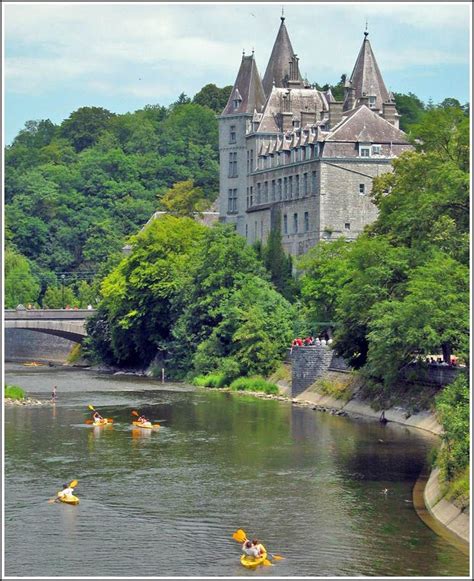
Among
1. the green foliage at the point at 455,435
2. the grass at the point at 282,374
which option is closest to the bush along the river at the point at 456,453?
the green foliage at the point at 455,435

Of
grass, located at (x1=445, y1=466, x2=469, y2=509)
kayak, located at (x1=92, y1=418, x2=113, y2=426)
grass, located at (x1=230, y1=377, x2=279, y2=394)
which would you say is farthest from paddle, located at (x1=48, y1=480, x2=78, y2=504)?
grass, located at (x1=230, y1=377, x2=279, y2=394)

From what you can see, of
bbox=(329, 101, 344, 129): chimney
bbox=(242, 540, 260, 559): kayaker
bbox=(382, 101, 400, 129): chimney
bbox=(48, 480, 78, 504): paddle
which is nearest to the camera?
bbox=(242, 540, 260, 559): kayaker

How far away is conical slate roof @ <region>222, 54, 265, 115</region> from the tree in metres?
31.7

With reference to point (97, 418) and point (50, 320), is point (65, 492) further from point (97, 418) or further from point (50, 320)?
point (50, 320)

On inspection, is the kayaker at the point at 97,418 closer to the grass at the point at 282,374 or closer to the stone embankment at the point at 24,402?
the stone embankment at the point at 24,402

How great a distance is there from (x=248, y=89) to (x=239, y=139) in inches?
211

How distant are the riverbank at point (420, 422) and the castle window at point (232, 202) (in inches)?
1908

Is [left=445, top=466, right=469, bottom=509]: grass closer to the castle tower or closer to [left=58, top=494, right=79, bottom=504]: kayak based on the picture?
[left=58, top=494, right=79, bottom=504]: kayak

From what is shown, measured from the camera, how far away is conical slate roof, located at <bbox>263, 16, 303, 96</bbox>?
150 m

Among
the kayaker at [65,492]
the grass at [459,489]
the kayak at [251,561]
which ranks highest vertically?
the grass at [459,489]

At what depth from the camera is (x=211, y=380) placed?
374 feet

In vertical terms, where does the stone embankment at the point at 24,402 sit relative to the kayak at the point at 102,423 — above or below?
above

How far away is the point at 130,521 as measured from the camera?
59.1 meters

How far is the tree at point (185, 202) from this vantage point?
187 meters
